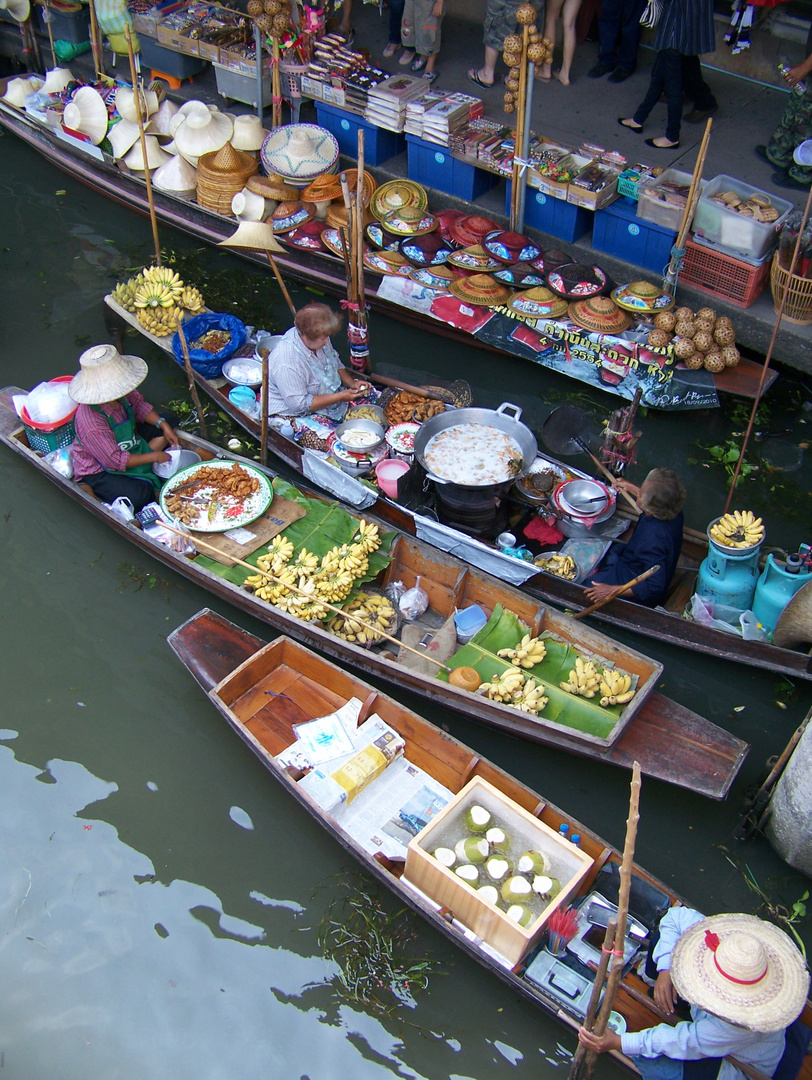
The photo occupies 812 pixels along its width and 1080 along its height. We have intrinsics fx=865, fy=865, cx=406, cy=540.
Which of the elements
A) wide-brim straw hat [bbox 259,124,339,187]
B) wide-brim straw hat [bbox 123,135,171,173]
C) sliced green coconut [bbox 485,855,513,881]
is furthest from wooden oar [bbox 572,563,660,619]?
wide-brim straw hat [bbox 123,135,171,173]

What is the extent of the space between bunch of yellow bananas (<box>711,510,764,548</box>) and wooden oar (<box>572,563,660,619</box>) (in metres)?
0.49

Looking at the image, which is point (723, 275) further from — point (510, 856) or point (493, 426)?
point (510, 856)

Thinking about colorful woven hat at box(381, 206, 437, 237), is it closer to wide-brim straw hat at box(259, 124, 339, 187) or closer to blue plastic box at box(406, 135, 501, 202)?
blue plastic box at box(406, 135, 501, 202)

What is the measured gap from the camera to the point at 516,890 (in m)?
4.38

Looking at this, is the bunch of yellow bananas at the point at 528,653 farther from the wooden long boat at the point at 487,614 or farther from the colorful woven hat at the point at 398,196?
the colorful woven hat at the point at 398,196

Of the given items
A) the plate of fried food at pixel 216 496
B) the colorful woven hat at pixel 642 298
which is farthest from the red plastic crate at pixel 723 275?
the plate of fried food at pixel 216 496

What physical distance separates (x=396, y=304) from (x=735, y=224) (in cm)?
315

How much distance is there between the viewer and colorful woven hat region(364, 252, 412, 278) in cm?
840

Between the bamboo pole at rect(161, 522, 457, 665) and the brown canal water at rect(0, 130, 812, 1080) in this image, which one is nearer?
the brown canal water at rect(0, 130, 812, 1080)

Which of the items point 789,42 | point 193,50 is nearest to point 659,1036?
point 789,42

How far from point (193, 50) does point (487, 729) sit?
8.77 meters

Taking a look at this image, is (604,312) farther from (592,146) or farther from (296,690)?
(296,690)

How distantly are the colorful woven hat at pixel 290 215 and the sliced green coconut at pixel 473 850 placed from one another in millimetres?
6574

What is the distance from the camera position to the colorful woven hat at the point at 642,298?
761 cm
